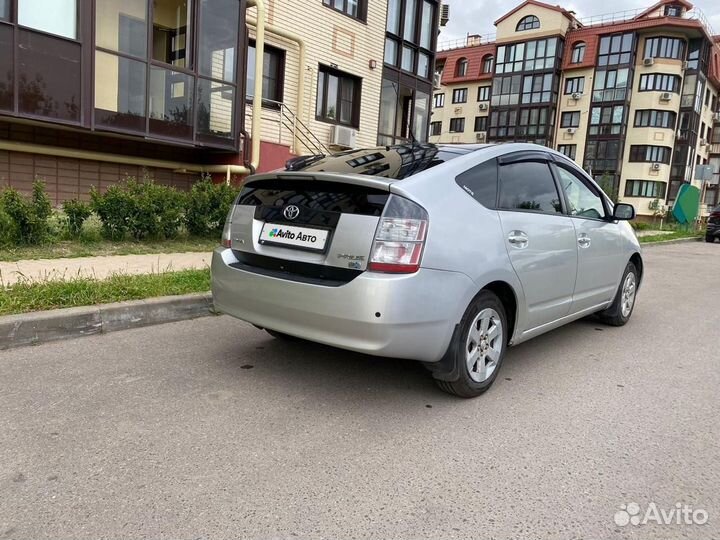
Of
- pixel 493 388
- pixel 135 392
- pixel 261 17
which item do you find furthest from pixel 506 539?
pixel 261 17

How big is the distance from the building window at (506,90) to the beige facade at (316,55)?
32.9m

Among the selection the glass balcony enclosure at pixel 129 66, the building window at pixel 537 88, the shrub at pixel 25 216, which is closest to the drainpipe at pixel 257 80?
the glass balcony enclosure at pixel 129 66

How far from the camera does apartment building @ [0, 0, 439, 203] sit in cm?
916

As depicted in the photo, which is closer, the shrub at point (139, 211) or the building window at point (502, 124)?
the shrub at point (139, 211)

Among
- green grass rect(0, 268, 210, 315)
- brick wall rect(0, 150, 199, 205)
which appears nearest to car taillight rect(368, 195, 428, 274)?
green grass rect(0, 268, 210, 315)

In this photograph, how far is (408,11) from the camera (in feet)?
58.8

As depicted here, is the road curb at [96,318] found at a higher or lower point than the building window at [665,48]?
lower

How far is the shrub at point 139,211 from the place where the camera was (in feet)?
26.6

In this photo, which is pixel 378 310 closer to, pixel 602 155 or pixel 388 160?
pixel 388 160

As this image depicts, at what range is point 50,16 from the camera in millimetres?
9070

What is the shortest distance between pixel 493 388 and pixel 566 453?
98 centimetres

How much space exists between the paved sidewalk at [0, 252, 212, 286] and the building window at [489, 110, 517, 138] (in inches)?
1708

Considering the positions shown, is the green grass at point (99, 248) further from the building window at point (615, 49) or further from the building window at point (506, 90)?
the building window at point (506, 90)

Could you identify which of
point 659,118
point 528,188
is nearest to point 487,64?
point 659,118
